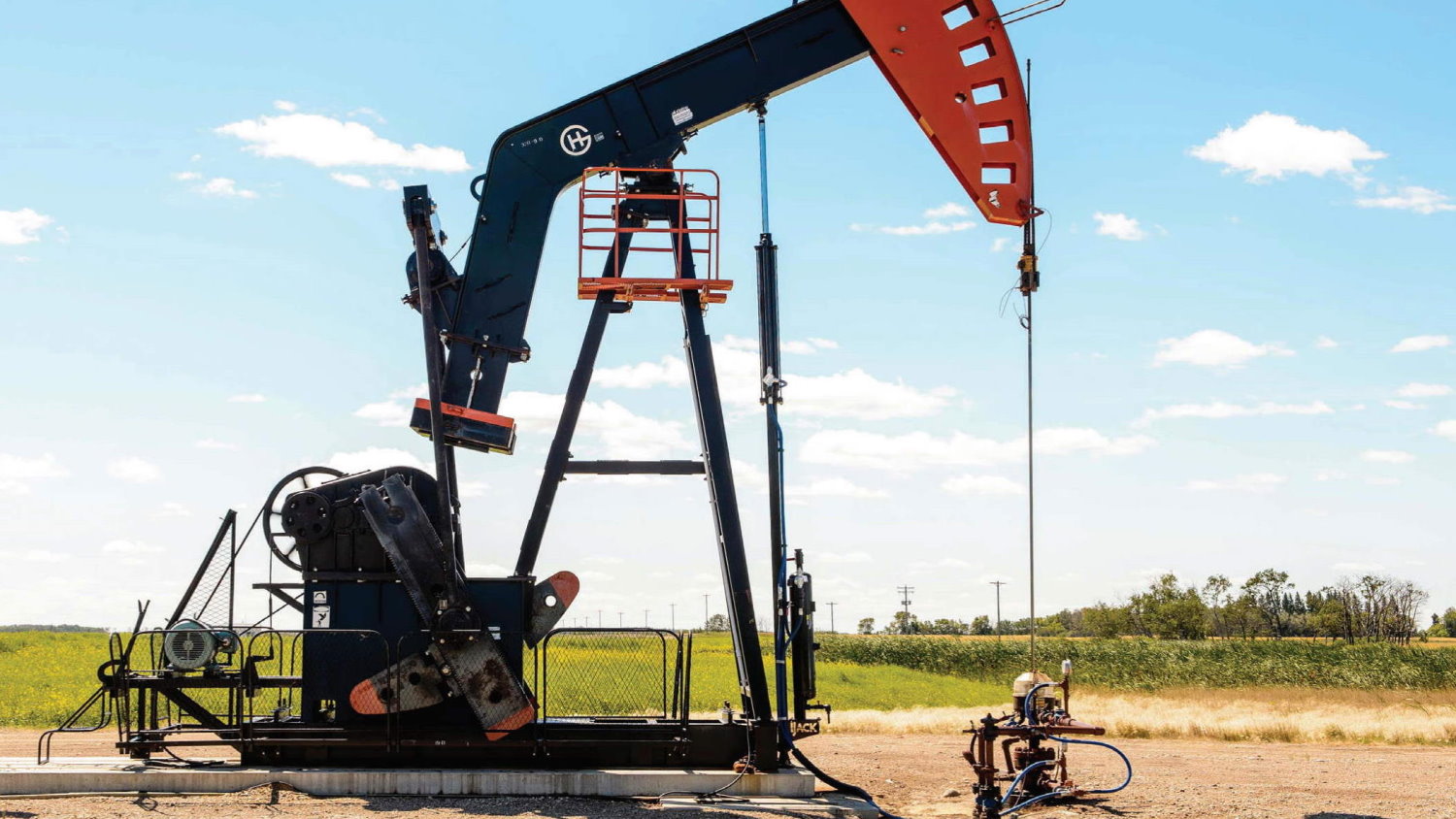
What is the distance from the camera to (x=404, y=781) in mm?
9234

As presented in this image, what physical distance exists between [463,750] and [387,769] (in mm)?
557

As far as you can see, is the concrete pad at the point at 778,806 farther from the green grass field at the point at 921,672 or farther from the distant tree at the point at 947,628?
the distant tree at the point at 947,628

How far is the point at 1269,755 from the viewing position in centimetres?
1378

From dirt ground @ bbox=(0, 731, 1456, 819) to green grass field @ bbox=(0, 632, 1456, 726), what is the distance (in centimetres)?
387

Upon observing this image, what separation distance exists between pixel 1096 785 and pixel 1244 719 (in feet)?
26.0

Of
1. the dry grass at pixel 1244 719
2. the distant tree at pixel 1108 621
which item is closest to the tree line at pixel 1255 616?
the distant tree at pixel 1108 621

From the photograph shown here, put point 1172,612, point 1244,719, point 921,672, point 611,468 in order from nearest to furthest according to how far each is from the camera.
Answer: point 611,468, point 1244,719, point 921,672, point 1172,612

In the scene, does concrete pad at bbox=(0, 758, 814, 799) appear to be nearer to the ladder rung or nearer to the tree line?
the ladder rung

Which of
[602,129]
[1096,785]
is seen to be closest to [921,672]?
[1096,785]

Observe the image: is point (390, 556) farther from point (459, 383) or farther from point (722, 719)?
point (722, 719)

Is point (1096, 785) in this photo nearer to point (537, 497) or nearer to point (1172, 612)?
point (537, 497)

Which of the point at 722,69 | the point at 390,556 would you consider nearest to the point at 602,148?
the point at 722,69

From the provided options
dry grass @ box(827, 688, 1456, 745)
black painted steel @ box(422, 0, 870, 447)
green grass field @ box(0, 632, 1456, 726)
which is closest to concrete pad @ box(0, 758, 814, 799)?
black painted steel @ box(422, 0, 870, 447)

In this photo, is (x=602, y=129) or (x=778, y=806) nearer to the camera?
(x=778, y=806)
